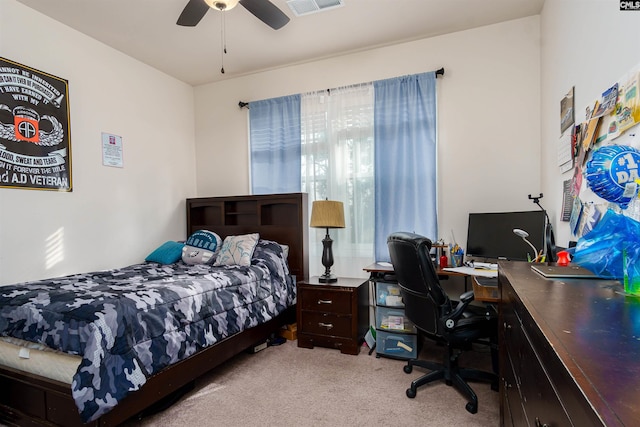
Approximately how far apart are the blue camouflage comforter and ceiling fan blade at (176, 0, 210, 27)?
69.8 inches

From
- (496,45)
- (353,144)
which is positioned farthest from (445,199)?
(496,45)

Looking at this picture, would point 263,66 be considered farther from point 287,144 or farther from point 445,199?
point 445,199

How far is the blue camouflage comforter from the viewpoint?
61.9 inches

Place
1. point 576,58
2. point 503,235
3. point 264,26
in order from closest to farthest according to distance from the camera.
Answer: point 576,58, point 503,235, point 264,26

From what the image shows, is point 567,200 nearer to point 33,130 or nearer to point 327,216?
point 327,216

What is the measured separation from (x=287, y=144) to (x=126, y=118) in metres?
1.59

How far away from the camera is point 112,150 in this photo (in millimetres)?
3137

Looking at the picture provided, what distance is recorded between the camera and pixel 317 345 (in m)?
2.92

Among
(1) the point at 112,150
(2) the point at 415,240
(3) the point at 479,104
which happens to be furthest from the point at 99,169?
(3) the point at 479,104

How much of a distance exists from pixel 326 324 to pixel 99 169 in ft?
8.09

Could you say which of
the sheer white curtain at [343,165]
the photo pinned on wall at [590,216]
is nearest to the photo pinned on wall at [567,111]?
the photo pinned on wall at [590,216]

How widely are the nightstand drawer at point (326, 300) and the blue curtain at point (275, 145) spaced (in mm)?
1130

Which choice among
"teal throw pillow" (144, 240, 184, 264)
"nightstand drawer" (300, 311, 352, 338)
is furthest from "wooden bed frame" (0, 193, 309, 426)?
"teal throw pillow" (144, 240, 184, 264)

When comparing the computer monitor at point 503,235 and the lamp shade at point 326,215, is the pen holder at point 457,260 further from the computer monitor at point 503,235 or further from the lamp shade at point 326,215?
the lamp shade at point 326,215
